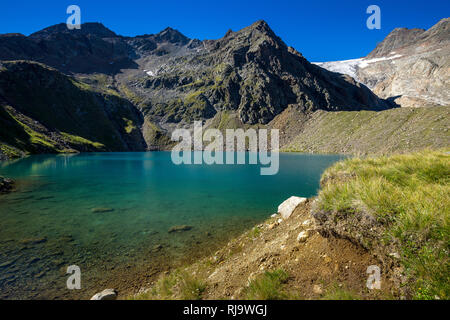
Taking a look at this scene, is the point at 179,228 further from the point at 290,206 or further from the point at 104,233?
the point at 290,206

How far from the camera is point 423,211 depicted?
4.10 m

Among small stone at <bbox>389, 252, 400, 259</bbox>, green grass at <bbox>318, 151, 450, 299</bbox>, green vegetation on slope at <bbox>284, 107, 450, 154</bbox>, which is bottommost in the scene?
small stone at <bbox>389, 252, 400, 259</bbox>

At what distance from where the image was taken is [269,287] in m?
4.41

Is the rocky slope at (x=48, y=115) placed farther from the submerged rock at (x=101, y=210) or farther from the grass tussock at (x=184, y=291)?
the grass tussock at (x=184, y=291)

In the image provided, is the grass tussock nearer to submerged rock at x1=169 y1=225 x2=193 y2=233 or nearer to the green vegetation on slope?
submerged rock at x1=169 y1=225 x2=193 y2=233

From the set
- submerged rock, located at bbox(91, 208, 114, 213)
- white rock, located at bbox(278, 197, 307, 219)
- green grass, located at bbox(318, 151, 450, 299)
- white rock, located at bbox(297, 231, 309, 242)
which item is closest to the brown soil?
white rock, located at bbox(297, 231, 309, 242)

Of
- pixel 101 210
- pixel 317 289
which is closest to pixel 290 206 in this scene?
pixel 317 289

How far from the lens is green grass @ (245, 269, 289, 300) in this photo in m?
4.18

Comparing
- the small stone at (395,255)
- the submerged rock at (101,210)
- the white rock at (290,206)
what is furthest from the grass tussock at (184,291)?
the submerged rock at (101,210)

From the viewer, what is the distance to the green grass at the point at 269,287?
4.18 meters

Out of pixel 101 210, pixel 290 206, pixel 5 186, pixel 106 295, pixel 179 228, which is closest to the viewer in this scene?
pixel 106 295
